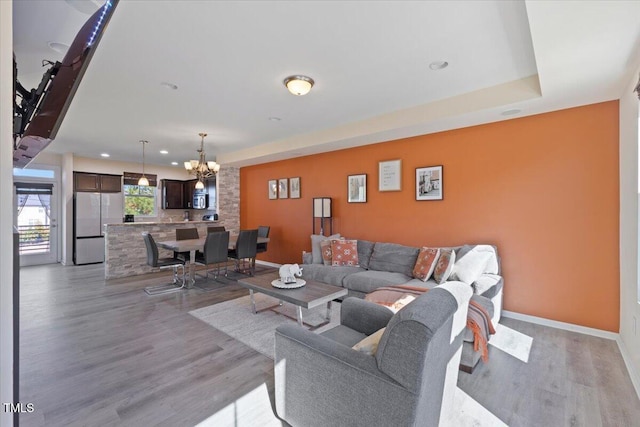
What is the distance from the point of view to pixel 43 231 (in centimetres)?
724

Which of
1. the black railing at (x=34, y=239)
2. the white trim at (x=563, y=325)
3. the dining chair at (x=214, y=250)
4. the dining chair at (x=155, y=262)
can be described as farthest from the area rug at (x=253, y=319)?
the black railing at (x=34, y=239)

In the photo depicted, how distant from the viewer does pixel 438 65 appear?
9.20 feet

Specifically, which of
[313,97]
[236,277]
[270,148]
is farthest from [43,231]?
[313,97]

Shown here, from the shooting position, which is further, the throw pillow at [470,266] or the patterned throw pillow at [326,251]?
the patterned throw pillow at [326,251]

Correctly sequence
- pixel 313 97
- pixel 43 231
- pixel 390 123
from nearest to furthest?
pixel 313 97
pixel 390 123
pixel 43 231

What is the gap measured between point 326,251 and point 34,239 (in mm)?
7433

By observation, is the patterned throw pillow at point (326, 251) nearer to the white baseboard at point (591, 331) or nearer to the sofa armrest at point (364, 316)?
the sofa armrest at point (364, 316)

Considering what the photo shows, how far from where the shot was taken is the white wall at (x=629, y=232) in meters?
2.44

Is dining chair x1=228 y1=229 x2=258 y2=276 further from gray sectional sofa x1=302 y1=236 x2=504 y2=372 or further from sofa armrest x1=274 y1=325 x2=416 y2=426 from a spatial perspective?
sofa armrest x1=274 y1=325 x2=416 y2=426

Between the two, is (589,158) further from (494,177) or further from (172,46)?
(172,46)

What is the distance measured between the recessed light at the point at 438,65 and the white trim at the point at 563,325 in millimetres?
3070

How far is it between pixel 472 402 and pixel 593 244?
2.42 metres

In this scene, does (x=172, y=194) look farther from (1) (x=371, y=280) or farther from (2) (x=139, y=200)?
(1) (x=371, y=280)

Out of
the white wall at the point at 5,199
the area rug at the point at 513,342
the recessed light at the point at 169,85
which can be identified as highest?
the recessed light at the point at 169,85
